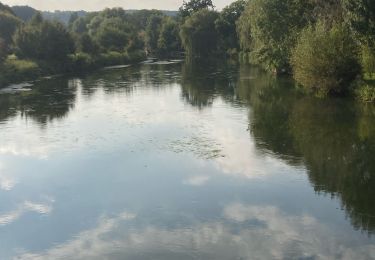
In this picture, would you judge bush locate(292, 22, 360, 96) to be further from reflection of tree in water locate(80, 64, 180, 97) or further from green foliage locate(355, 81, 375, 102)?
reflection of tree in water locate(80, 64, 180, 97)

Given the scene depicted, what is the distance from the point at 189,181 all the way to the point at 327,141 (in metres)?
10.2

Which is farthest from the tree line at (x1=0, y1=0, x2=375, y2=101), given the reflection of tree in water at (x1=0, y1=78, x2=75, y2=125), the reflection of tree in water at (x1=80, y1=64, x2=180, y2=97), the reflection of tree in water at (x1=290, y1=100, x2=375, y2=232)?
the reflection of tree in water at (x1=0, y1=78, x2=75, y2=125)

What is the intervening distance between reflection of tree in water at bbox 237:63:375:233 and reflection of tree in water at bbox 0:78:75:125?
1634 cm

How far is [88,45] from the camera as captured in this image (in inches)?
3605

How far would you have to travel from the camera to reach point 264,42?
6209cm

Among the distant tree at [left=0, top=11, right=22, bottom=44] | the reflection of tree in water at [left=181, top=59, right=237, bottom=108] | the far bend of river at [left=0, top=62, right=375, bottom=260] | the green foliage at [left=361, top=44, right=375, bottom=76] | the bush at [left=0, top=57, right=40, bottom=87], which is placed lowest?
the far bend of river at [left=0, top=62, right=375, bottom=260]

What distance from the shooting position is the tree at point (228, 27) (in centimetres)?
11912

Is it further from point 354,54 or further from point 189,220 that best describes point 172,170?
point 354,54

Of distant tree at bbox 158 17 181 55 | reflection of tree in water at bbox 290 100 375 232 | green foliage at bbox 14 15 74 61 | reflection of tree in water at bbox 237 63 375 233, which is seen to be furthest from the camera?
distant tree at bbox 158 17 181 55

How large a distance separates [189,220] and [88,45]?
7744cm

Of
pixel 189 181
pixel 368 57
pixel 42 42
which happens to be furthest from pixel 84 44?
pixel 189 181

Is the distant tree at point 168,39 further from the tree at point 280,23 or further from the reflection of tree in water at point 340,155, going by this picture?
the reflection of tree in water at point 340,155

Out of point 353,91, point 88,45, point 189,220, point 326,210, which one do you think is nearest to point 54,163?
point 189,220

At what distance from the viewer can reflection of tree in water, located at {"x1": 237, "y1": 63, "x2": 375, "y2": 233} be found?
69.4 ft
